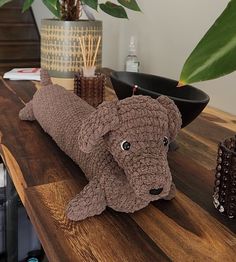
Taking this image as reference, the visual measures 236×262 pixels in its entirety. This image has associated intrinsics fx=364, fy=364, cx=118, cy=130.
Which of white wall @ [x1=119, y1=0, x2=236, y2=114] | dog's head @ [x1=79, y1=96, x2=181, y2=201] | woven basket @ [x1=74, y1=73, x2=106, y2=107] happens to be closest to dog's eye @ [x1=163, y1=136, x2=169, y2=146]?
dog's head @ [x1=79, y1=96, x2=181, y2=201]

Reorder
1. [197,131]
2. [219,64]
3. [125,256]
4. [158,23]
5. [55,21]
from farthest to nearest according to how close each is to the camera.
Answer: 1. [158,23]
2. [55,21]
3. [197,131]
4. [125,256]
5. [219,64]

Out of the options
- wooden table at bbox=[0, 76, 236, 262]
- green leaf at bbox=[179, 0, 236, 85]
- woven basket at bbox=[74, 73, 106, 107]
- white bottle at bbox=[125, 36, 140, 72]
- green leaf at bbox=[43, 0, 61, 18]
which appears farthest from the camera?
white bottle at bbox=[125, 36, 140, 72]

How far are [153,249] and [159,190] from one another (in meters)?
0.08

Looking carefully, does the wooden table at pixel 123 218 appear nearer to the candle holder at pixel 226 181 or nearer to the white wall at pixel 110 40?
the candle holder at pixel 226 181

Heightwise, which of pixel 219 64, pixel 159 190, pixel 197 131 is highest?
pixel 219 64

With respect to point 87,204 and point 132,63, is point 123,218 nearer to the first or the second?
point 87,204

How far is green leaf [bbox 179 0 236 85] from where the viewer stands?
1.09 ft

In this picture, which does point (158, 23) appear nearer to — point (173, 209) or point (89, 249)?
point (173, 209)

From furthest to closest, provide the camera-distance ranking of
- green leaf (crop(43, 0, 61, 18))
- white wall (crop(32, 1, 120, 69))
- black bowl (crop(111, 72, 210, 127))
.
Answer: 1. white wall (crop(32, 1, 120, 69))
2. green leaf (crop(43, 0, 61, 18))
3. black bowl (crop(111, 72, 210, 127))

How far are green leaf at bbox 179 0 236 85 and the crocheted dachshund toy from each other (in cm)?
18

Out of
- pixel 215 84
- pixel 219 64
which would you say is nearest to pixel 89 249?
pixel 219 64

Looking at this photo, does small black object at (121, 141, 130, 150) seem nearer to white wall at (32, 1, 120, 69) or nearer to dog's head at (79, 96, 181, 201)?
dog's head at (79, 96, 181, 201)

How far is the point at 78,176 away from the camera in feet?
2.19

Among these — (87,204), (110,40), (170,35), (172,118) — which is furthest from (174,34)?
(87,204)
